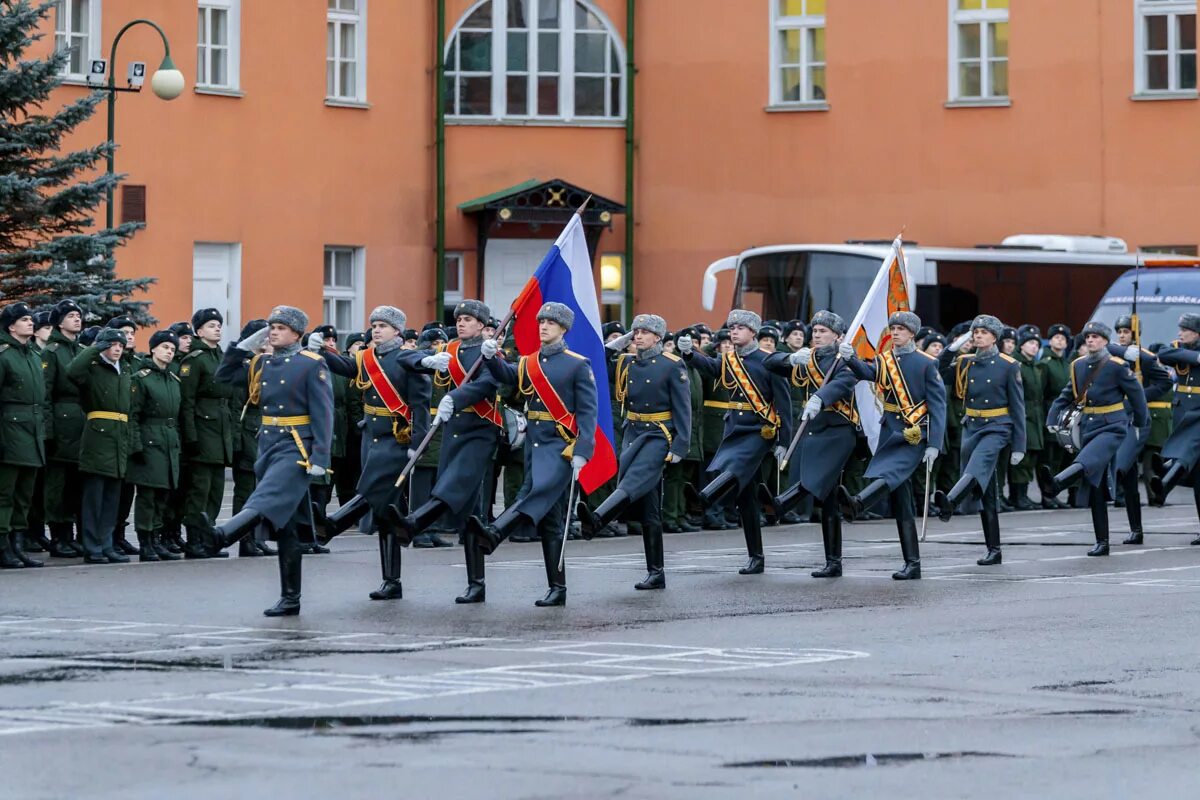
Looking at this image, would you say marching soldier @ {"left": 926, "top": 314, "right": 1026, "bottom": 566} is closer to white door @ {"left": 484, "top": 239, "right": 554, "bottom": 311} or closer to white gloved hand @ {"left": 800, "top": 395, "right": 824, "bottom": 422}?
white gloved hand @ {"left": 800, "top": 395, "right": 824, "bottom": 422}

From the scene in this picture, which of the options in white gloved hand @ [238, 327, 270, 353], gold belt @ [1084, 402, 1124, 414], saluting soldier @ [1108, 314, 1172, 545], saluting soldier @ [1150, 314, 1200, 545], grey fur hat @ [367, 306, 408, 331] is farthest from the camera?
saluting soldier @ [1150, 314, 1200, 545]

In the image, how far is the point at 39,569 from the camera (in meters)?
16.8

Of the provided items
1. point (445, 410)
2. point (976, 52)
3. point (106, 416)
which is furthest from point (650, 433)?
point (976, 52)

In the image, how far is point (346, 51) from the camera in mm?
34125

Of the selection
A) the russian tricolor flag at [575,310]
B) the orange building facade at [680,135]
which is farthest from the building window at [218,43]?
the russian tricolor flag at [575,310]

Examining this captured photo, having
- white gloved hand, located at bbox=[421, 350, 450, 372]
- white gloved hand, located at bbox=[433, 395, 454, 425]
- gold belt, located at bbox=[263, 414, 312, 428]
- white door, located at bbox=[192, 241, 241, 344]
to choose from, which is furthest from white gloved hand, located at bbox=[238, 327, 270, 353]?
white door, located at bbox=[192, 241, 241, 344]

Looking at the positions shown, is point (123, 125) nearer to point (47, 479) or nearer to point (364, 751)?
point (47, 479)

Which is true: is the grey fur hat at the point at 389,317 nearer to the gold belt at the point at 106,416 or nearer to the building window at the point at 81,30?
the gold belt at the point at 106,416

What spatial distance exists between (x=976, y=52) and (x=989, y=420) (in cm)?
1837

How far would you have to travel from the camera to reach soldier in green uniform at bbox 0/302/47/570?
1695 cm

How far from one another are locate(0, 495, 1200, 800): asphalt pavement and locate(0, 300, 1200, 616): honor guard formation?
0.52 meters

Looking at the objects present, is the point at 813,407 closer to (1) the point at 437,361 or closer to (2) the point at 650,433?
(2) the point at 650,433

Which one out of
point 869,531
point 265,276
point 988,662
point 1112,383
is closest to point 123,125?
point 265,276

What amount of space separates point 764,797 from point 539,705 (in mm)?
2149
